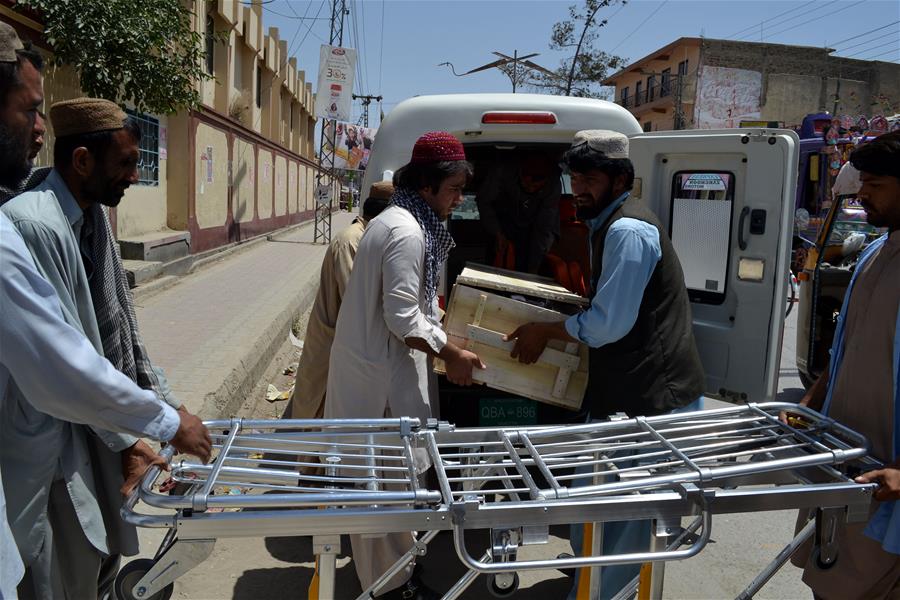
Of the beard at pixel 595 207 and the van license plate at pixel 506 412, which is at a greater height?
the beard at pixel 595 207

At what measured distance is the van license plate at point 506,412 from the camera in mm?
4273

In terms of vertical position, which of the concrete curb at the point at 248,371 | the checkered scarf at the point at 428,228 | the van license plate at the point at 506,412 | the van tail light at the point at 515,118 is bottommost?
the concrete curb at the point at 248,371

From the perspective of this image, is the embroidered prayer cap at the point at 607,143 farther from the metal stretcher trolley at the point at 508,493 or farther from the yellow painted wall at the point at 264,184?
the yellow painted wall at the point at 264,184

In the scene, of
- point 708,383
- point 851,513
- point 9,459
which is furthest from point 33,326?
point 708,383

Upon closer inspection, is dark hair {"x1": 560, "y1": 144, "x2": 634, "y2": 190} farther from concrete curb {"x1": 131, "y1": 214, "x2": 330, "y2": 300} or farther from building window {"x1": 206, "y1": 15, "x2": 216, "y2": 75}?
building window {"x1": 206, "y1": 15, "x2": 216, "y2": 75}

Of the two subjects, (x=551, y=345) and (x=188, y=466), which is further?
(x=551, y=345)

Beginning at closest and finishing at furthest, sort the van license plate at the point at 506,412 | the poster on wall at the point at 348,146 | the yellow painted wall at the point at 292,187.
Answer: the van license plate at the point at 506,412
the poster on wall at the point at 348,146
the yellow painted wall at the point at 292,187

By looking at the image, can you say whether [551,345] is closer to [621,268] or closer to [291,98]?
[621,268]

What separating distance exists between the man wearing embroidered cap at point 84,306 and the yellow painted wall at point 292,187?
26.5 meters

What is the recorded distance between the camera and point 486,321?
318 centimetres

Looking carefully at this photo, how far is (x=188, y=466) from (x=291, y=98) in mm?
29385

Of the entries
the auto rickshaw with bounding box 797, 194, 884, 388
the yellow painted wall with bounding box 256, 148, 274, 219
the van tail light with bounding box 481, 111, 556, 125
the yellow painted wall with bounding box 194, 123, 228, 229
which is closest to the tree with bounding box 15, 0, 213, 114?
the yellow painted wall with bounding box 194, 123, 228, 229

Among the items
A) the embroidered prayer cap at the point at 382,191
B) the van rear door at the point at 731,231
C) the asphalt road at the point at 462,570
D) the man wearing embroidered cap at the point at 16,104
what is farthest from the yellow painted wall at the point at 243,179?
the man wearing embroidered cap at the point at 16,104

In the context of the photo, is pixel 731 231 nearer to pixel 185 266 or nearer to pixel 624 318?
pixel 624 318
